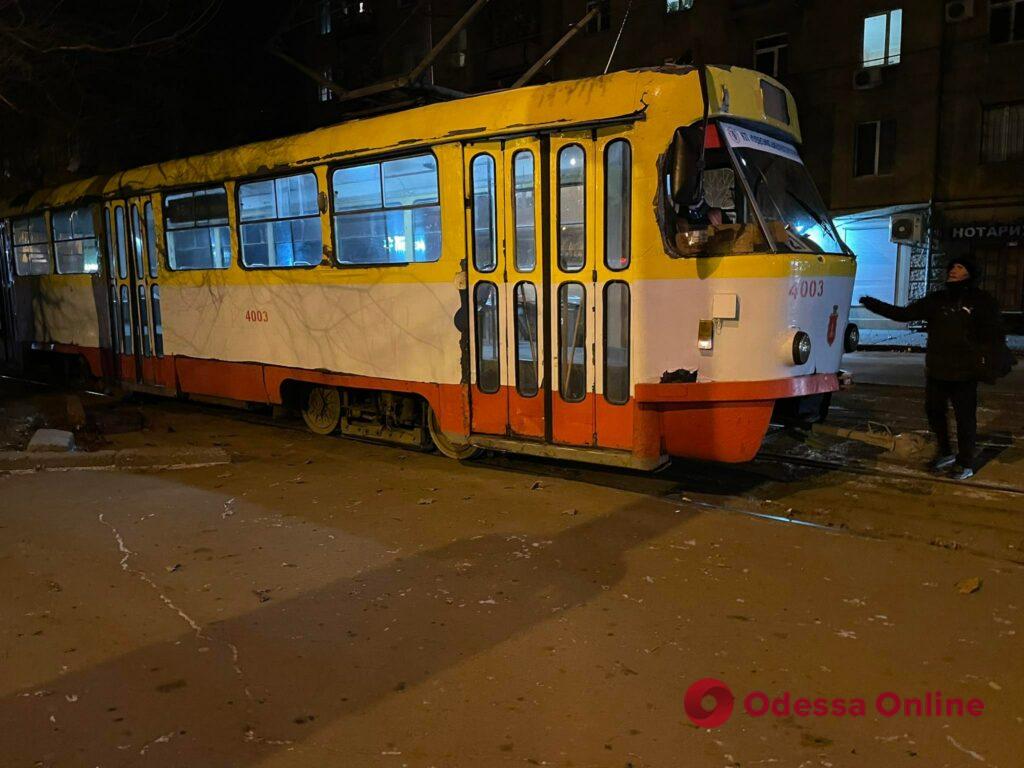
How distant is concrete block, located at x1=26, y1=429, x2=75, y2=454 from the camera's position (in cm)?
742

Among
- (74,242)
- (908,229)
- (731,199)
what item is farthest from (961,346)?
(908,229)

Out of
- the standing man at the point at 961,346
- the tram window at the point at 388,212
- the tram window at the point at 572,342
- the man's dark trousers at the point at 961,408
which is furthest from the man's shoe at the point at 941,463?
the tram window at the point at 388,212

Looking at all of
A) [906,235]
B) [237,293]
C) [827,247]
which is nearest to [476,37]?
[906,235]

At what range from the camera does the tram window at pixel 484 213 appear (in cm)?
627

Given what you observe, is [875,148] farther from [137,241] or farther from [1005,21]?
[137,241]

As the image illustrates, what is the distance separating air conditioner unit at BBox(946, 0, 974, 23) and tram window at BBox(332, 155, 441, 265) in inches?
757

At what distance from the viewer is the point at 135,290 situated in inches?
404

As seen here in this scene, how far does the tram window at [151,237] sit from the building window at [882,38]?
1929 cm

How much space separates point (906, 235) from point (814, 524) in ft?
59.0

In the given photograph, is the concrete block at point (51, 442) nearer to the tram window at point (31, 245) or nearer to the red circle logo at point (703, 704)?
the tram window at point (31, 245)

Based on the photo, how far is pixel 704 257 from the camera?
5.41m

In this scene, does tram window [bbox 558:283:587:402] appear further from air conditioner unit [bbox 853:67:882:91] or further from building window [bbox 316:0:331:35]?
building window [bbox 316:0:331:35]

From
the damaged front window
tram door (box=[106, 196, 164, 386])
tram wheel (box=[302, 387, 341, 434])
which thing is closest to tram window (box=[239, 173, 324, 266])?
tram wheel (box=[302, 387, 341, 434])

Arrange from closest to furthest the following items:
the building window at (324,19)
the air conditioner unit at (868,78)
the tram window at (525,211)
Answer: the tram window at (525,211), the air conditioner unit at (868,78), the building window at (324,19)
